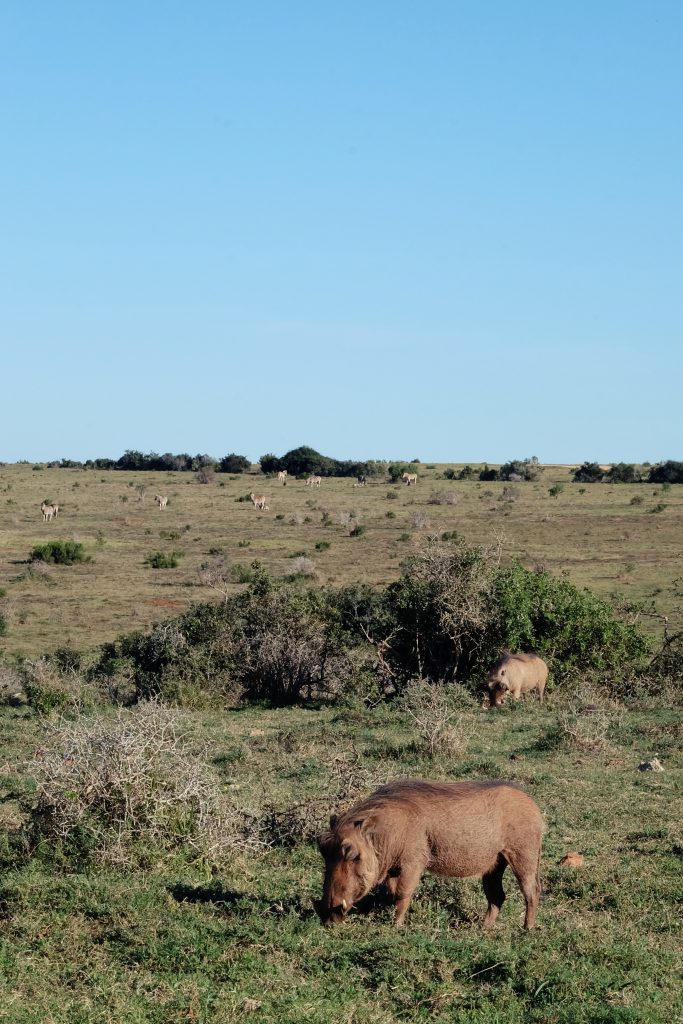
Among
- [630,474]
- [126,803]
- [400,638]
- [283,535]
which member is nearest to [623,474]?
[630,474]

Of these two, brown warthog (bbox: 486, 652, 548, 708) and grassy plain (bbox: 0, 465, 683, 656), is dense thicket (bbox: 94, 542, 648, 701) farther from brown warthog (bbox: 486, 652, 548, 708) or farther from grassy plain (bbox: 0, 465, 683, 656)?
grassy plain (bbox: 0, 465, 683, 656)

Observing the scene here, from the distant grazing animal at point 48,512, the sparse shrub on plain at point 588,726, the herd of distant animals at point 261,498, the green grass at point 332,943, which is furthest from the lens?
the herd of distant animals at point 261,498

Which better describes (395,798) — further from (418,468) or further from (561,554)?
(418,468)

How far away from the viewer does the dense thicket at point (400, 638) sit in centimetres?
1861

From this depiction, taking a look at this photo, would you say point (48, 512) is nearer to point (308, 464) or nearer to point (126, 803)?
point (308, 464)

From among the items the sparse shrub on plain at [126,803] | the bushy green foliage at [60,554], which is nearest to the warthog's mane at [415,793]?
the sparse shrub on plain at [126,803]

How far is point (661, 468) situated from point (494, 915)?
72515 millimetres

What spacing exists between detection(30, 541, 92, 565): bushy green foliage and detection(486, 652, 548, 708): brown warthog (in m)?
25.9

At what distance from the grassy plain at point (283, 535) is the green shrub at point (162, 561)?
1.14 feet

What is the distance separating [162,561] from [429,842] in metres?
33.7

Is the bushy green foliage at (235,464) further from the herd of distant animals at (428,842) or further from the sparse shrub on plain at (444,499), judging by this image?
the herd of distant animals at (428,842)

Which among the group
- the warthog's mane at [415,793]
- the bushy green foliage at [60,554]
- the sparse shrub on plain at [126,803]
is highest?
the warthog's mane at [415,793]

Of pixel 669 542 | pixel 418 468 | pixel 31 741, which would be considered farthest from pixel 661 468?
pixel 31 741

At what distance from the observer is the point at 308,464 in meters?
90.8
